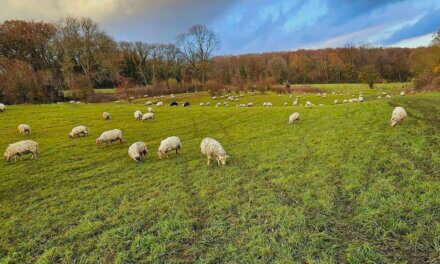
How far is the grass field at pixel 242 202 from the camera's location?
7.12m

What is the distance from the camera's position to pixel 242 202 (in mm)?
9617

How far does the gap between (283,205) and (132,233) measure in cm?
464

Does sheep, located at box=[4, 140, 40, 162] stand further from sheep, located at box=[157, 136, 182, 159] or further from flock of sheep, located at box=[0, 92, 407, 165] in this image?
sheep, located at box=[157, 136, 182, 159]

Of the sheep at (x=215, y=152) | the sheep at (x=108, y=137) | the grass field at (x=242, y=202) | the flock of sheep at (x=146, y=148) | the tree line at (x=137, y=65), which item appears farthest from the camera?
the tree line at (x=137, y=65)

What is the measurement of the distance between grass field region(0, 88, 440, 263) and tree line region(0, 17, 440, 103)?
39588 millimetres

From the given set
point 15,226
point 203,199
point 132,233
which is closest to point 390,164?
point 203,199

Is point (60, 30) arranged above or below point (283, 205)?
above

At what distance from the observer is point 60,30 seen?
247 feet

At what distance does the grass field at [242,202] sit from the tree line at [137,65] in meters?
39.6

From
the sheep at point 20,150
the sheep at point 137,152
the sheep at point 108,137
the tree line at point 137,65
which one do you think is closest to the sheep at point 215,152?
the sheep at point 137,152

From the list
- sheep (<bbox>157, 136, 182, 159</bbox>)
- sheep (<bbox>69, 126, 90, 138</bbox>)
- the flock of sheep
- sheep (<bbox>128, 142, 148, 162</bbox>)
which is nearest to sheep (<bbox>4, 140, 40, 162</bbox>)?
the flock of sheep

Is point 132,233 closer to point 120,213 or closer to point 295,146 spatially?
point 120,213

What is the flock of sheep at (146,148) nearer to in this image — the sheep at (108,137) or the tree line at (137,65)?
the sheep at (108,137)

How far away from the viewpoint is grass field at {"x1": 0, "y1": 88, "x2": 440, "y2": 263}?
7.12m
